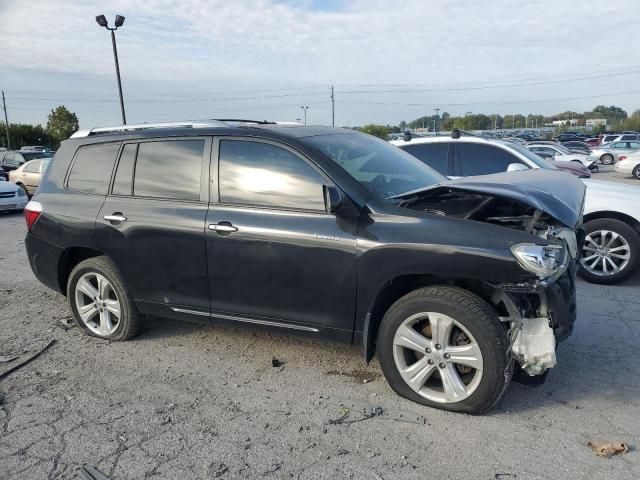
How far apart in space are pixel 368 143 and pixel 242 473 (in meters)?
2.77

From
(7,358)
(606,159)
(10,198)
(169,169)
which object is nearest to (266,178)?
(169,169)

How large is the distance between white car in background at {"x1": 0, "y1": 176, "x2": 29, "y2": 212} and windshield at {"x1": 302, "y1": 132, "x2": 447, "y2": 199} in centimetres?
1232

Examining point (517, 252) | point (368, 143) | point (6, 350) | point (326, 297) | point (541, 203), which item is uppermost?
point (368, 143)

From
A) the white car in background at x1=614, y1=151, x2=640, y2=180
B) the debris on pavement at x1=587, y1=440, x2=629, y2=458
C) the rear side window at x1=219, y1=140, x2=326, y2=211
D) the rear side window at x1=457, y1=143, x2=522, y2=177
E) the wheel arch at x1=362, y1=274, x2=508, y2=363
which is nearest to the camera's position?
the debris on pavement at x1=587, y1=440, x2=629, y2=458

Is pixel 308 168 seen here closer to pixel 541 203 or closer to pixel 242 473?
pixel 541 203

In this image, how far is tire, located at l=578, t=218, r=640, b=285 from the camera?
19.7 ft

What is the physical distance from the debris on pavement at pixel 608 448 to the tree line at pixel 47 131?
6424 centimetres

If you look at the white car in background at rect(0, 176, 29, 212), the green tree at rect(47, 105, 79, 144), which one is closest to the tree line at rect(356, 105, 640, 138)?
the green tree at rect(47, 105, 79, 144)

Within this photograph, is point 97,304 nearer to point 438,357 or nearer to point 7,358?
point 7,358

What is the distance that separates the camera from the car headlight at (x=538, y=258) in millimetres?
3039

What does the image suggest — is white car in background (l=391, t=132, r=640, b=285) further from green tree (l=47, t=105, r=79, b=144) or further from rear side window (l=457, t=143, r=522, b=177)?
green tree (l=47, t=105, r=79, b=144)

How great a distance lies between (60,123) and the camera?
60.1m

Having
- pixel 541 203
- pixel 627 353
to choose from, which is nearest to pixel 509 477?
pixel 541 203

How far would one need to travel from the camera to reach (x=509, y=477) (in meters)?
2.72
